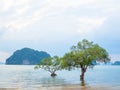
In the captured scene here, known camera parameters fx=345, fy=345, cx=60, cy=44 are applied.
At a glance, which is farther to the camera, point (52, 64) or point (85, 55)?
point (52, 64)

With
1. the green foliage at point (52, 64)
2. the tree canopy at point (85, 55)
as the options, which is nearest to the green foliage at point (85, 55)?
the tree canopy at point (85, 55)

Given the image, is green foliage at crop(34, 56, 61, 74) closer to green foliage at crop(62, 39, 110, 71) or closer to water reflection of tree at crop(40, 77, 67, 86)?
water reflection of tree at crop(40, 77, 67, 86)

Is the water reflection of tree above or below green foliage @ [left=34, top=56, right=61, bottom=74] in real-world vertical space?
below

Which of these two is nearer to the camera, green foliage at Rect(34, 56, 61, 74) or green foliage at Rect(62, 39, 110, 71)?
green foliage at Rect(62, 39, 110, 71)

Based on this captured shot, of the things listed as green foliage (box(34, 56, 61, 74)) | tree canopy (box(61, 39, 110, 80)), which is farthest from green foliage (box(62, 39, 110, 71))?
green foliage (box(34, 56, 61, 74))

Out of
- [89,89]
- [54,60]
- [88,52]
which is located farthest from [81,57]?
[54,60]

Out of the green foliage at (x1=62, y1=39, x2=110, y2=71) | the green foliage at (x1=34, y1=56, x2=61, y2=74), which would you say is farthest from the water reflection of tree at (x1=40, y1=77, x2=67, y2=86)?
the green foliage at (x1=34, y1=56, x2=61, y2=74)

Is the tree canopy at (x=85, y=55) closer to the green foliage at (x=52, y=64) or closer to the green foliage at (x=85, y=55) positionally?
the green foliage at (x=85, y=55)

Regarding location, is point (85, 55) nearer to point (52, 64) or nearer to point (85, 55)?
point (85, 55)

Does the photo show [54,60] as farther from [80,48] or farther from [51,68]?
[80,48]

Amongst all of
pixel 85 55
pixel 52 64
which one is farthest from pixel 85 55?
pixel 52 64

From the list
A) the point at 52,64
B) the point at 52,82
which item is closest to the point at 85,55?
the point at 52,82

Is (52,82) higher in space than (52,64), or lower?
lower

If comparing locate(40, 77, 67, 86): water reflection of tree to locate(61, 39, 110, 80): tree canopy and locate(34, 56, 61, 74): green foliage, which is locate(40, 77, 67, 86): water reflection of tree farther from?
locate(34, 56, 61, 74): green foliage
